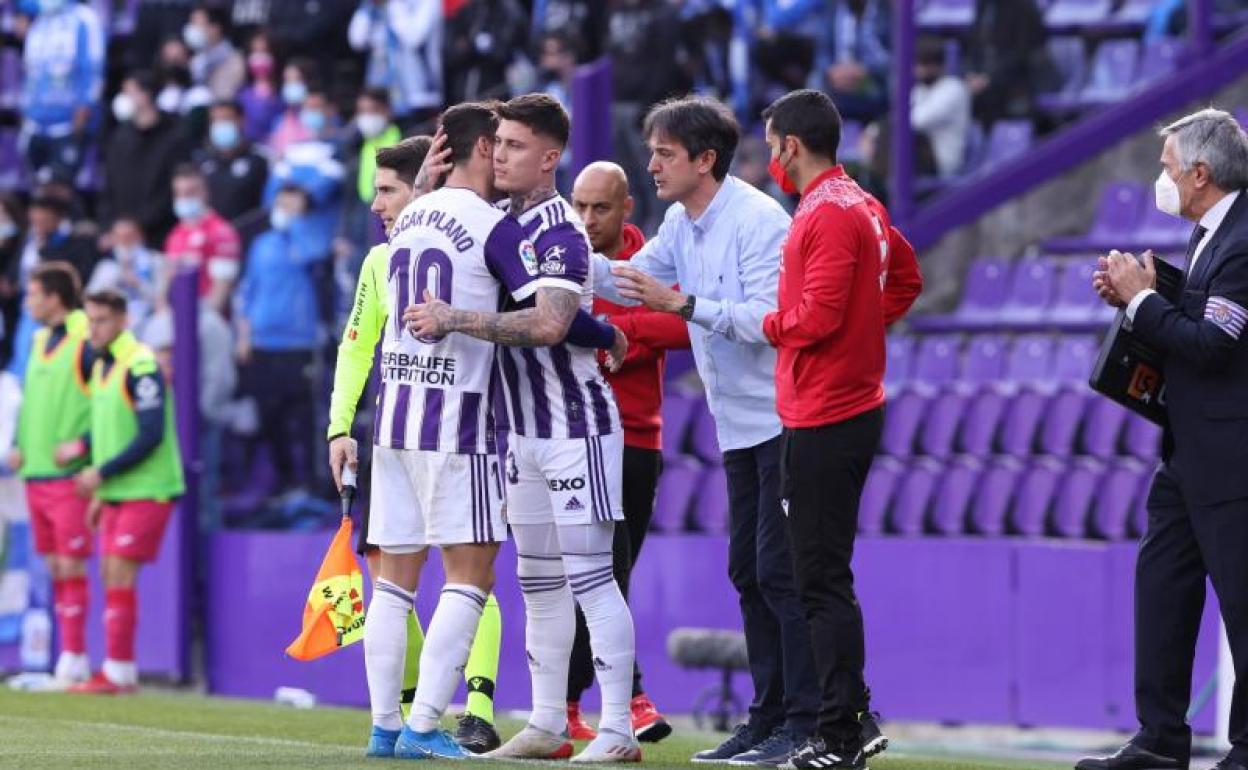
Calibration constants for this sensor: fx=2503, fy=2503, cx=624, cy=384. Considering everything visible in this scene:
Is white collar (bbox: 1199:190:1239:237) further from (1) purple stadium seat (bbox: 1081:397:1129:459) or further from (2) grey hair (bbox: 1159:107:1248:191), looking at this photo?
(1) purple stadium seat (bbox: 1081:397:1129:459)

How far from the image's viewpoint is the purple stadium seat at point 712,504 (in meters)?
13.3

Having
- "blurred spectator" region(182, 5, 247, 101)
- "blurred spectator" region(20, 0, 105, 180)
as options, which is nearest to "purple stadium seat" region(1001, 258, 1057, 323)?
"blurred spectator" region(182, 5, 247, 101)

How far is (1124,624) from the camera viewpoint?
1187cm

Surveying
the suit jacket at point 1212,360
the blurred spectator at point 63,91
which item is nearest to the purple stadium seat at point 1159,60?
the suit jacket at point 1212,360

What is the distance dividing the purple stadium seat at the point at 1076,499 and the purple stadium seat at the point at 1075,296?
4.93 ft

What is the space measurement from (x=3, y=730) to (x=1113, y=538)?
554 cm

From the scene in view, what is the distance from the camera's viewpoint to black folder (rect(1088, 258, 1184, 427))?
7.65m

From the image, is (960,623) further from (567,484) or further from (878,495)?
(567,484)

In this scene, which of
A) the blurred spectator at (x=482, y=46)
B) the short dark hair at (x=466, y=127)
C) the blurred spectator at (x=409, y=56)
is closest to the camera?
the short dark hair at (x=466, y=127)

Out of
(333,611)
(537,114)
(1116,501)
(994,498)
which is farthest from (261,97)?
(537,114)

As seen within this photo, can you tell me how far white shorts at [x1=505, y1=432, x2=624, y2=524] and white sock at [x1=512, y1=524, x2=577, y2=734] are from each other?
7 centimetres

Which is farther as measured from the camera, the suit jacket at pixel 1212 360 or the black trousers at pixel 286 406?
the black trousers at pixel 286 406

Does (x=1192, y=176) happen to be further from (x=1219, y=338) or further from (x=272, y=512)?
(x=272, y=512)

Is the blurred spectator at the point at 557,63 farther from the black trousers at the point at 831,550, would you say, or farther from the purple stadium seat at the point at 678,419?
the black trousers at the point at 831,550
